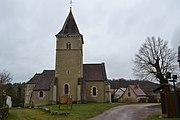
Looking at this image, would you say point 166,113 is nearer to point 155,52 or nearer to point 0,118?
point 0,118

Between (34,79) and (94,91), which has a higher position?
(34,79)

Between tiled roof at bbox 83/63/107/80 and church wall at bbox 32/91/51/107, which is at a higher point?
tiled roof at bbox 83/63/107/80

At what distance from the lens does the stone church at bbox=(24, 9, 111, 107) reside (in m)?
44.2

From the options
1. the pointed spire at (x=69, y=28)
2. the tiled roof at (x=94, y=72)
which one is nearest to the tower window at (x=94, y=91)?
the tiled roof at (x=94, y=72)

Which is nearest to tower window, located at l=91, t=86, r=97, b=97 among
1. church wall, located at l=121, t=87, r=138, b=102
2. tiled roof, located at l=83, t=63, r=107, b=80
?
tiled roof, located at l=83, t=63, r=107, b=80

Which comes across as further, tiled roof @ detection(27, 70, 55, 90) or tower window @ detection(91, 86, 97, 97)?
tower window @ detection(91, 86, 97, 97)

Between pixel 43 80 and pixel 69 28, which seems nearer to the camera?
pixel 69 28

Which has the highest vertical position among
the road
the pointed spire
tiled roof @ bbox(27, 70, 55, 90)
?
the pointed spire

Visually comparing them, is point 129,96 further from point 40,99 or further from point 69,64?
point 40,99

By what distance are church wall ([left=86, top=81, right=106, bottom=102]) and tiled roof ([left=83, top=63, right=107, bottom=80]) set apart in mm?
1063

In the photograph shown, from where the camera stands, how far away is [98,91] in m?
46.7

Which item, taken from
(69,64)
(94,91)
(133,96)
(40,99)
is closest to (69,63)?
(69,64)

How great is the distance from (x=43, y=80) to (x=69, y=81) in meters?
6.85

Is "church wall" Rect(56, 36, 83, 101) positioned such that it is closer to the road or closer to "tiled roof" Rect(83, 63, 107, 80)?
"tiled roof" Rect(83, 63, 107, 80)
